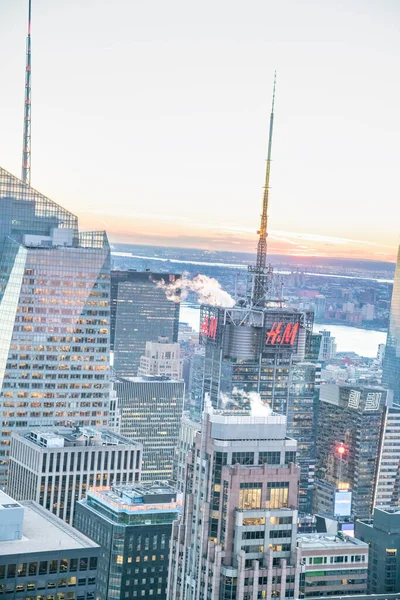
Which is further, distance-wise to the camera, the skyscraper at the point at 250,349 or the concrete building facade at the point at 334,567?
the skyscraper at the point at 250,349

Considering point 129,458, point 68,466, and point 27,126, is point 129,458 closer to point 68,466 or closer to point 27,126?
point 68,466

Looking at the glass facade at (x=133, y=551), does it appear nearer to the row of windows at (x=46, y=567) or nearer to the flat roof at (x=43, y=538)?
the flat roof at (x=43, y=538)

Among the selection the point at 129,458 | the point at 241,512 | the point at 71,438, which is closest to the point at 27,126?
the point at 71,438

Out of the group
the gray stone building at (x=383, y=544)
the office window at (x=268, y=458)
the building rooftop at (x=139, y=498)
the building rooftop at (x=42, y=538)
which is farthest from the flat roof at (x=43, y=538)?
the gray stone building at (x=383, y=544)

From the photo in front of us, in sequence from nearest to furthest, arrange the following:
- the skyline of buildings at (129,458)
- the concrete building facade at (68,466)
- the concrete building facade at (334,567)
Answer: the skyline of buildings at (129,458), the concrete building facade at (334,567), the concrete building facade at (68,466)

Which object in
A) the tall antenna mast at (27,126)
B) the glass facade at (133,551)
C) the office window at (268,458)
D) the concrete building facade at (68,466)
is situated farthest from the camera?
the tall antenna mast at (27,126)

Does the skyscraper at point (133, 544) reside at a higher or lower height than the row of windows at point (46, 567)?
lower
